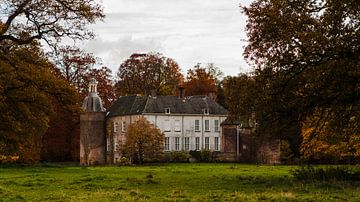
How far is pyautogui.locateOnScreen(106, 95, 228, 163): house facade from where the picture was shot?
276ft

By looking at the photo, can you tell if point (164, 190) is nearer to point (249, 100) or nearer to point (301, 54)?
point (249, 100)

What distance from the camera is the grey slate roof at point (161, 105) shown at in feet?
275

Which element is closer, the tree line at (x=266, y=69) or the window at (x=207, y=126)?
the tree line at (x=266, y=69)

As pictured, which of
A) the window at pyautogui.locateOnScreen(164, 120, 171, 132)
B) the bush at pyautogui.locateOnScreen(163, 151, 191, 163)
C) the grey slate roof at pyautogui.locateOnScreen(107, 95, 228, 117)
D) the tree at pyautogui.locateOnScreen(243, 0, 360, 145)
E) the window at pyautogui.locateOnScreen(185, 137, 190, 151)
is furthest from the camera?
the window at pyautogui.locateOnScreen(185, 137, 190, 151)

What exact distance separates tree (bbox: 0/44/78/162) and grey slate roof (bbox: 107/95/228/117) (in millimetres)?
56653

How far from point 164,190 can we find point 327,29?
9028 millimetres

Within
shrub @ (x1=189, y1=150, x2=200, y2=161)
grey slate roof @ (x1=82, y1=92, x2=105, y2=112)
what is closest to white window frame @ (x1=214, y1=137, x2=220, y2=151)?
shrub @ (x1=189, y1=150, x2=200, y2=161)

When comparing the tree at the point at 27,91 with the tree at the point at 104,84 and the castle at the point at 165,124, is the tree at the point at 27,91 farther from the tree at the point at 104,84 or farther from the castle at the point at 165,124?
the tree at the point at 104,84

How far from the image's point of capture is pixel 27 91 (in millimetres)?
24750

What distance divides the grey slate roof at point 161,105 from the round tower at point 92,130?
3464 millimetres

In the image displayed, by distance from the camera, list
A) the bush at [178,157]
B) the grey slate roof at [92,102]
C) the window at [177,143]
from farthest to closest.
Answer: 1. the window at [177,143]
2. the grey slate roof at [92,102]
3. the bush at [178,157]

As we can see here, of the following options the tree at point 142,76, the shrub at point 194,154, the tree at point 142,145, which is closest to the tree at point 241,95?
the tree at point 142,145

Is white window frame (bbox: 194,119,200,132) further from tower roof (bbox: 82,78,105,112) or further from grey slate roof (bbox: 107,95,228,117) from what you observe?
tower roof (bbox: 82,78,105,112)

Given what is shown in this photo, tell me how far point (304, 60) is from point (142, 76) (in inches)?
2960
